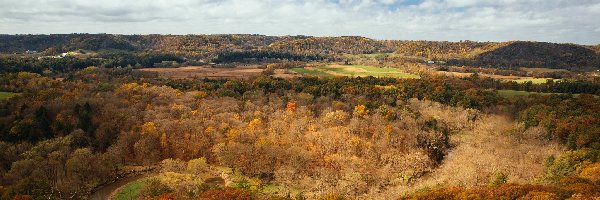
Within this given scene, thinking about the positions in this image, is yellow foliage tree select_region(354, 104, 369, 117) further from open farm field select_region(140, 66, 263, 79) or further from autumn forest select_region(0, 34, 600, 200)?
open farm field select_region(140, 66, 263, 79)

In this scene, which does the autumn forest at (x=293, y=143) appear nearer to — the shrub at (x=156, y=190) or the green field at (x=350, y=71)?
the shrub at (x=156, y=190)

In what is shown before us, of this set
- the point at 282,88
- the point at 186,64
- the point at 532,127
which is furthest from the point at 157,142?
the point at 186,64

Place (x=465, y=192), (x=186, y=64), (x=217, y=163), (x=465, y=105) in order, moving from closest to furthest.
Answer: (x=465, y=192)
(x=217, y=163)
(x=465, y=105)
(x=186, y=64)

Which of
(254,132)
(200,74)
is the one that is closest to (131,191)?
(254,132)

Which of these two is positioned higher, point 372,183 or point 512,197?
point 512,197

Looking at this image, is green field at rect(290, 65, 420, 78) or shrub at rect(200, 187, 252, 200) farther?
green field at rect(290, 65, 420, 78)

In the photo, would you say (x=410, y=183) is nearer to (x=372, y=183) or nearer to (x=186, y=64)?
(x=372, y=183)

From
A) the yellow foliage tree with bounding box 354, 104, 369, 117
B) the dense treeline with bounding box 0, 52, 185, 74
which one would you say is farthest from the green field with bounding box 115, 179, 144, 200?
the dense treeline with bounding box 0, 52, 185, 74

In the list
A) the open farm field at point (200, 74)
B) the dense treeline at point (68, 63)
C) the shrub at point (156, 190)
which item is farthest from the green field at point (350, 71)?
the shrub at point (156, 190)
